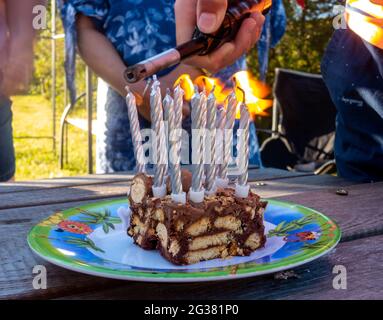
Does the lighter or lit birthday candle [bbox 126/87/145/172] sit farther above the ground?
the lighter

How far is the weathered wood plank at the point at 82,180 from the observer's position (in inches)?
55.7

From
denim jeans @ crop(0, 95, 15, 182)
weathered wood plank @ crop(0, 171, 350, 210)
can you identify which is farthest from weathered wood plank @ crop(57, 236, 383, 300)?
denim jeans @ crop(0, 95, 15, 182)

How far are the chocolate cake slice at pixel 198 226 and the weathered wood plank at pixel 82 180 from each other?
23.5 inches

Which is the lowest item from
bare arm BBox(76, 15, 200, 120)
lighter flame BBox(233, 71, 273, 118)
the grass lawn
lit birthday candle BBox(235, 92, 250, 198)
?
the grass lawn

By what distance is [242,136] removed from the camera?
0.87m

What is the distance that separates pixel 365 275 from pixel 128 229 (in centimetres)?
35

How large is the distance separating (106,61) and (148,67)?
3.19 feet

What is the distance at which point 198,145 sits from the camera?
83 cm

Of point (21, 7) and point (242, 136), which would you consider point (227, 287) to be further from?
point (21, 7)

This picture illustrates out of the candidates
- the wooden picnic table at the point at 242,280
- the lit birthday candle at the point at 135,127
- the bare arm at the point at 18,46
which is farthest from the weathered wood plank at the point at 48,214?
the bare arm at the point at 18,46

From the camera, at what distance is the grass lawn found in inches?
182

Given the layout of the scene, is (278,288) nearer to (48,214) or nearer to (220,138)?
(220,138)

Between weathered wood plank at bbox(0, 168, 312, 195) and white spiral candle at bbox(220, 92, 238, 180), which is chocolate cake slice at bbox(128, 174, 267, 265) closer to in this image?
white spiral candle at bbox(220, 92, 238, 180)

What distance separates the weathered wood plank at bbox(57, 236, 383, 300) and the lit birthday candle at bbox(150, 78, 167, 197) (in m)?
0.16
